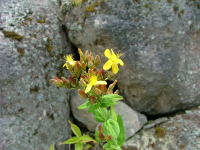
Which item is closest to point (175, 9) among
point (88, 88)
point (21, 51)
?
point (88, 88)

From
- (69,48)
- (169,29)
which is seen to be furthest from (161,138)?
(69,48)

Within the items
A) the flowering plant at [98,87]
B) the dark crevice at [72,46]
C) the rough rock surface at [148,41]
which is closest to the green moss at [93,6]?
the rough rock surface at [148,41]

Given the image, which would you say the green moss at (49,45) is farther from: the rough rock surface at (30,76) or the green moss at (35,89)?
the green moss at (35,89)

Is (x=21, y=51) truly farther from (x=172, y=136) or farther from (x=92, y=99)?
(x=172, y=136)

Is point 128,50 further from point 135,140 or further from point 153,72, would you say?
point 135,140

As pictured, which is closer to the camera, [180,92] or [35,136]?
[35,136]

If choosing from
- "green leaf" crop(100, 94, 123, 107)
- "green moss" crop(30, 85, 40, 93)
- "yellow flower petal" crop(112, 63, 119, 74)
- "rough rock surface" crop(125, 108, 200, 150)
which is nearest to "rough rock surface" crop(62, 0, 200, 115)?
"rough rock surface" crop(125, 108, 200, 150)
